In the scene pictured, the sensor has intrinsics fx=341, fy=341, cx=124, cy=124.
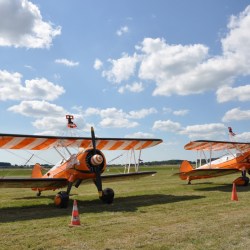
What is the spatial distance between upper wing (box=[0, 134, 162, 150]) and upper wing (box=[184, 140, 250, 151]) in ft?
11.2

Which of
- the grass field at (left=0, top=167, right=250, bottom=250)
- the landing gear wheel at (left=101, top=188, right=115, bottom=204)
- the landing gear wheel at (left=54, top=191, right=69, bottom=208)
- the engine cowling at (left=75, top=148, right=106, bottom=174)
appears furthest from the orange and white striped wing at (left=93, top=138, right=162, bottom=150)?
the grass field at (left=0, top=167, right=250, bottom=250)

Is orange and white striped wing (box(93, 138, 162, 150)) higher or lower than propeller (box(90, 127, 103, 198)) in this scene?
higher

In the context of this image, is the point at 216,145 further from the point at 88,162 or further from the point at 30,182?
the point at 30,182

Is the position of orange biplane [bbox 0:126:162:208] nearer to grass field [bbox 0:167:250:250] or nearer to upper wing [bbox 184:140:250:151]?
grass field [bbox 0:167:250:250]

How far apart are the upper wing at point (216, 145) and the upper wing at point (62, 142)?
343cm

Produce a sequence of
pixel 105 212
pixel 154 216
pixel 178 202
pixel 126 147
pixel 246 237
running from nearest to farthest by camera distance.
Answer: pixel 246 237 → pixel 154 216 → pixel 105 212 → pixel 178 202 → pixel 126 147

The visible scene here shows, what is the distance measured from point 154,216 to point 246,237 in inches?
131

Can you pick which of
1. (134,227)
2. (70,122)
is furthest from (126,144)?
(134,227)

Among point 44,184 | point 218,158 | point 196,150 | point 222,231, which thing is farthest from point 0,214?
point 218,158

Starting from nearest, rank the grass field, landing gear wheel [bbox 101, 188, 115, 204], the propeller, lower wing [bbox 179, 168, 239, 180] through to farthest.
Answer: the grass field
the propeller
landing gear wheel [bbox 101, 188, 115, 204]
lower wing [bbox 179, 168, 239, 180]

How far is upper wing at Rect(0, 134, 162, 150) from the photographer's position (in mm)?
A: 13359

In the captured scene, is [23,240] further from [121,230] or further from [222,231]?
[222,231]

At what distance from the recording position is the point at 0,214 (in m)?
10.8

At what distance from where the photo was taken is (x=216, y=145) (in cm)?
2075
